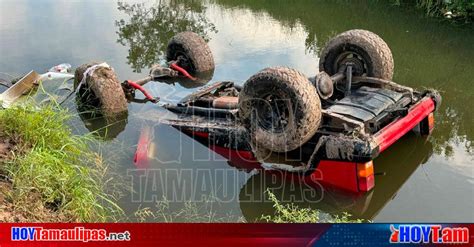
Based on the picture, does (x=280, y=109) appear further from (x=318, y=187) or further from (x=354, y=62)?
(x=354, y=62)

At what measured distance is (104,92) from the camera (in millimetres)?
6734

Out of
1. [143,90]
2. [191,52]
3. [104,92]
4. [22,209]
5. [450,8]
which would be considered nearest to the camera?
[22,209]

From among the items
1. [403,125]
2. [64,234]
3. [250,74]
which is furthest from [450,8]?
[64,234]

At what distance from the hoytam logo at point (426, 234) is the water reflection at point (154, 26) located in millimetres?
7025

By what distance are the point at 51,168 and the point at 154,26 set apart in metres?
7.98

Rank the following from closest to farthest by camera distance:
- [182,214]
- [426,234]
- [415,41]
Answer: [426,234]
[182,214]
[415,41]

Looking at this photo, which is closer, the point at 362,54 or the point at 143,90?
the point at 362,54

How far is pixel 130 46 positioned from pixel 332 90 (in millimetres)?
5914

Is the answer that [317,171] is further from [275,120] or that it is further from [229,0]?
[229,0]

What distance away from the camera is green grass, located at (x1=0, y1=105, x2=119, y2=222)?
4039 mm

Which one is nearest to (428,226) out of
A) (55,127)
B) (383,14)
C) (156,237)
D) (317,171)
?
(156,237)

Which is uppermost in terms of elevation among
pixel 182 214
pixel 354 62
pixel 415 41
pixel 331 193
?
pixel 354 62

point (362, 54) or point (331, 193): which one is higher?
point (362, 54)

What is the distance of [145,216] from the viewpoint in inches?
185
